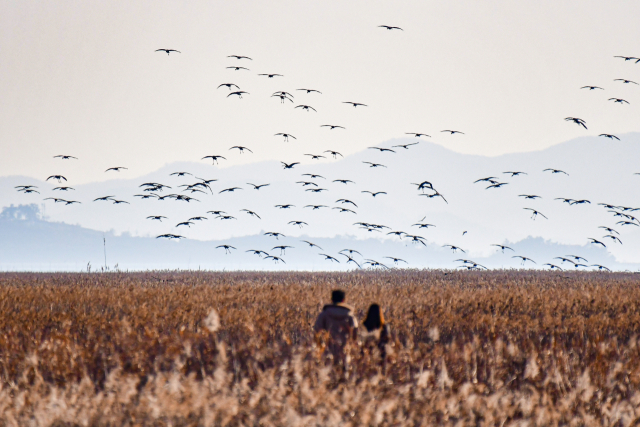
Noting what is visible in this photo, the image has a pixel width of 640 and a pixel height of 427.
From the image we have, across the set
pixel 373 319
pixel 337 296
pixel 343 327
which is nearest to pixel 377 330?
pixel 373 319

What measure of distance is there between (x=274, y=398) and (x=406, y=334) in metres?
5.84

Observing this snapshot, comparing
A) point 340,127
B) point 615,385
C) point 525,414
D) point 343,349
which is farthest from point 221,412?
point 340,127

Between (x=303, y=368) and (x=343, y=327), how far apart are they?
1330mm

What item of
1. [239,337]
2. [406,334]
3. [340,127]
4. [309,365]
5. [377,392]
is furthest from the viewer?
[340,127]

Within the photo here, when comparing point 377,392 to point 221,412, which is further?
point 377,392

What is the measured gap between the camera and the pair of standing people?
29.9 ft

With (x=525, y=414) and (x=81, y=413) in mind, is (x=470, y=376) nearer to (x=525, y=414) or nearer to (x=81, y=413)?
(x=525, y=414)

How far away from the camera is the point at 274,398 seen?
6.95 metres

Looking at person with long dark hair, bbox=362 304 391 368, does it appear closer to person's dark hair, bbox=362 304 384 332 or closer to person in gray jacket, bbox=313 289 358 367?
person's dark hair, bbox=362 304 384 332

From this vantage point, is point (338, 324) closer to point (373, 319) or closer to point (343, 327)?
point (343, 327)

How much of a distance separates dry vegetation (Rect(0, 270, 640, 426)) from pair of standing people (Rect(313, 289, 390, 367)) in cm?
35

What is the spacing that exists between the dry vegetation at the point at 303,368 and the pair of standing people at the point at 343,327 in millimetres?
354

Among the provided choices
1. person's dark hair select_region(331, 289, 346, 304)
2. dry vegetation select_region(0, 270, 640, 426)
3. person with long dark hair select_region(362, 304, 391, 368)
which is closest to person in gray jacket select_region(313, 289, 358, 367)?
person's dark hair select_region(331, 289, 346, 304)

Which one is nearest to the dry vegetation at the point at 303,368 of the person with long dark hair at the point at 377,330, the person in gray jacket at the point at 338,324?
the person with long dark hair at the point at 377,330
